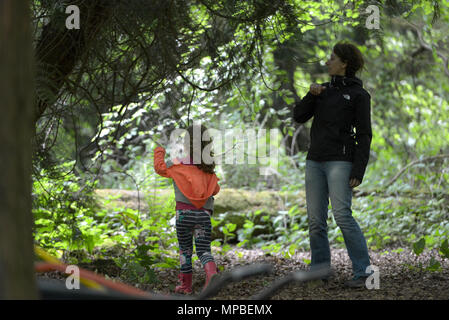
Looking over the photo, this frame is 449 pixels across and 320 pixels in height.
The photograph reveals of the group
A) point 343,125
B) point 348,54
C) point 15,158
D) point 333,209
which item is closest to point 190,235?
point 333,209

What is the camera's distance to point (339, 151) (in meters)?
4.14

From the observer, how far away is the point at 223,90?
5.24m

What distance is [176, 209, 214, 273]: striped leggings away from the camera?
435 centimetres

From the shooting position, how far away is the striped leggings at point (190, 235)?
4.35 metres

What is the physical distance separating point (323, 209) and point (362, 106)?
91 cm

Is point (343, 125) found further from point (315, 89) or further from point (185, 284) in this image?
point (185, 284)

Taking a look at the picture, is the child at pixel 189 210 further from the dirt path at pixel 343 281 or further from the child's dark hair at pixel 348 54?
the child's dark hair at pixel 348 54

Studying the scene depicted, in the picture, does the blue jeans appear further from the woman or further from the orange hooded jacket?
the orange hooded jacket

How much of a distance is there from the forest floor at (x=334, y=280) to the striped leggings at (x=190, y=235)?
0.29 meters

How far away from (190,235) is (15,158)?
2.84 m

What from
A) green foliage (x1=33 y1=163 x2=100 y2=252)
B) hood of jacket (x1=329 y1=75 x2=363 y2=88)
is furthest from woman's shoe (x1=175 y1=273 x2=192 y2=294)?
hood of jacket (x1=329 y1=75 x2=363 y2=88)

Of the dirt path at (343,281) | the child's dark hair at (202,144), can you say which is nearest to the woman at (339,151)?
the dirt path at (343,281)

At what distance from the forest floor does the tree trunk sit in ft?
6.26

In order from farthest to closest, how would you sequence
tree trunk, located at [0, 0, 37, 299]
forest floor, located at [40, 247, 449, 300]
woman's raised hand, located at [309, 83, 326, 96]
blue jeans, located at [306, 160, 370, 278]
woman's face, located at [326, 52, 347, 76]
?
woman's face, located at [326, 52, 347, 76]
woman's raised hand, located at [309, 83, 326, 96]
blue jeans, located at [306, 160, 370, 278]
forest floor, located at [40, 247, 449, 300]
tree trunk, located at [0, 0, 37, 299]
